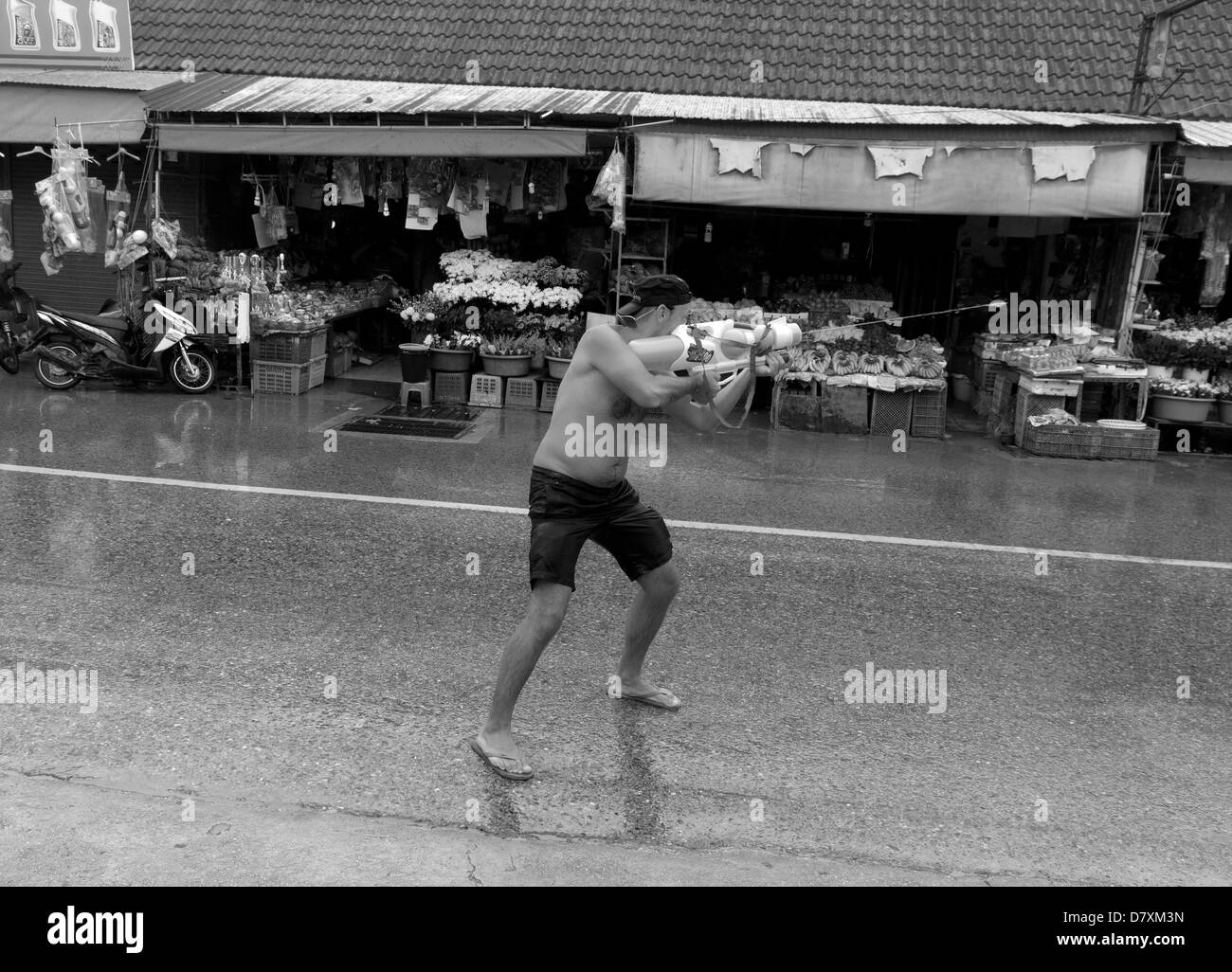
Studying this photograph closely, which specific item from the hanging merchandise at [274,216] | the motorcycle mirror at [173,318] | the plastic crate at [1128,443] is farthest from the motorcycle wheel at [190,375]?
the plastic crate at [1128,443]

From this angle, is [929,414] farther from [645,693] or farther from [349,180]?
[645,693]

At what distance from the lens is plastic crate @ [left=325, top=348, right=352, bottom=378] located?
13.3m

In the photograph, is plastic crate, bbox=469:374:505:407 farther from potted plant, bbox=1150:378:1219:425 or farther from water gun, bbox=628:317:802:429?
water gun, bbox=628:317:802:429

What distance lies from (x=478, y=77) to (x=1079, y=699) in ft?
37.4

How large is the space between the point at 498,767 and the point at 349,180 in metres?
10.1

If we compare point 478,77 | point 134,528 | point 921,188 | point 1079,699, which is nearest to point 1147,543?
point 1079,699

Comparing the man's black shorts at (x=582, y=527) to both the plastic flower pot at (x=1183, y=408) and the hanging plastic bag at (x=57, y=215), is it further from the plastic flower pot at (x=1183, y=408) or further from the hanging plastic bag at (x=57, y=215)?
the hanging plastic bag at (x=57, y=215)

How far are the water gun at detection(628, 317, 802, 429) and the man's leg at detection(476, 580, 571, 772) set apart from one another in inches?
38.1

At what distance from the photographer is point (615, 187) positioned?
11148 millimetres

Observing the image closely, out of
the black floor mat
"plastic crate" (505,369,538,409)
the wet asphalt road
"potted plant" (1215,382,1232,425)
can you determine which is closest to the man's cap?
the wet asphalt road

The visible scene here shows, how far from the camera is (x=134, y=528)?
23.6 feet

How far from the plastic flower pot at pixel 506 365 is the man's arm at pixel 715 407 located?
746 centimetres

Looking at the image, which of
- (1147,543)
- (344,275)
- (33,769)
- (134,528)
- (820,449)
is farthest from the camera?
(344,275)

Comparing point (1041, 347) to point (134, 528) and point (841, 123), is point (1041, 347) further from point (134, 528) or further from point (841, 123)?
point (134, 528)
